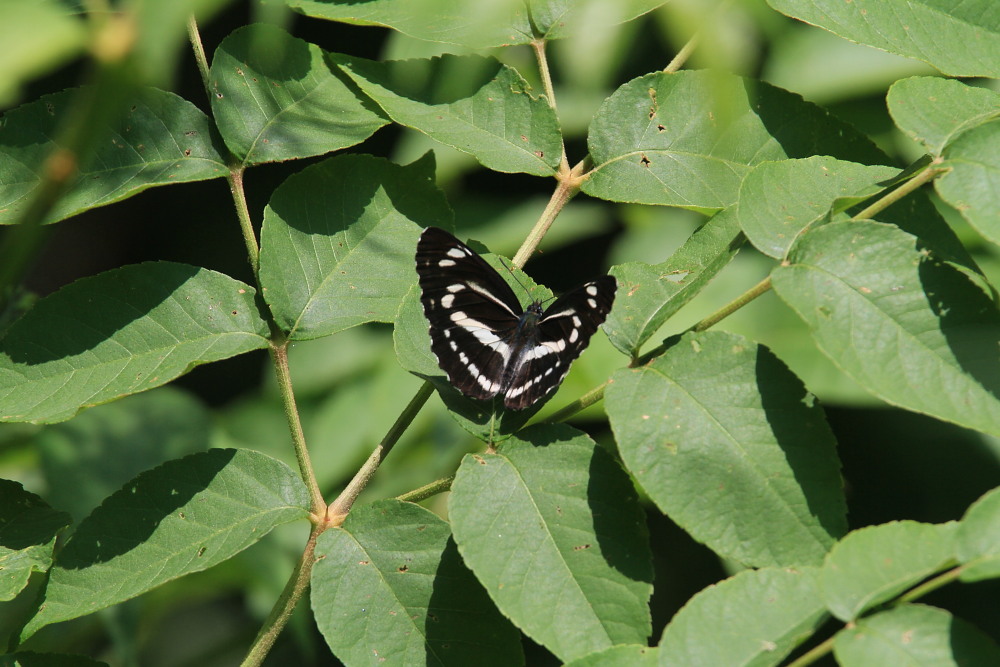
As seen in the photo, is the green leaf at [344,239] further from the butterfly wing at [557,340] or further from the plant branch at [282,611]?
the plant branch at [282,611]

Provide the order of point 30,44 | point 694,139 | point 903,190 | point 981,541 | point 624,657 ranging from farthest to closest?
point 694,139
point 903,190
point 624,657
point 981,541
point 30,44

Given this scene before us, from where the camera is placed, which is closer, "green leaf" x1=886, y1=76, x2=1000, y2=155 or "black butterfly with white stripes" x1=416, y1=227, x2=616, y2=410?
"green leaf" x1=886, y1=76, x2=1000, y2=155

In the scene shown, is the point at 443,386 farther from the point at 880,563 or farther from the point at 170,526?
the point at 880,563

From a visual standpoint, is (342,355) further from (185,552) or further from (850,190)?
(850,190)

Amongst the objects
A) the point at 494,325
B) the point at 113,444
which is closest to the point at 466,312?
the point at 494,325

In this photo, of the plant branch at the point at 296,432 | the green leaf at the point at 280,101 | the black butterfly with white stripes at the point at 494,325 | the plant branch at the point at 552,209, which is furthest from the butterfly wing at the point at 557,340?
the green leaf at the point at 280,101

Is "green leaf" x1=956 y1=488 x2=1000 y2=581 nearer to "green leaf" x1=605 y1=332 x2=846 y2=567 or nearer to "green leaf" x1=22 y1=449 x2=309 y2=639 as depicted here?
"green leaf" x1=605 y1=332 x2=846 y2=567

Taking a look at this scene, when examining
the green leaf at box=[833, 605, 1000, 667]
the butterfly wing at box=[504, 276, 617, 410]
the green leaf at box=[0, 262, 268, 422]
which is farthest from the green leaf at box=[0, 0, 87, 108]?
the green leaf at box=[833, 605, 1000, 667]
